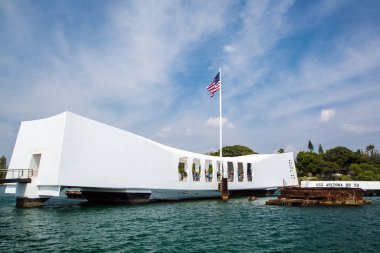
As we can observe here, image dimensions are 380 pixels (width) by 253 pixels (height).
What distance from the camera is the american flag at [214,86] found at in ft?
113

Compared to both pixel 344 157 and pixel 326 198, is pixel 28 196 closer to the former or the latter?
pixel 326 198

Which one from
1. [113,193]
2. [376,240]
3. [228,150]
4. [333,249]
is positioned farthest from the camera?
[228,150]

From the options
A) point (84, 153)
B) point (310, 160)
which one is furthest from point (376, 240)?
point (310, 160)

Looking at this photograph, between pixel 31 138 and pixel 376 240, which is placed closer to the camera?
pixel 376 240

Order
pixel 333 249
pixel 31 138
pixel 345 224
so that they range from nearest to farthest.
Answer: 1. pixel 333 249
2. pixel 345 224
3. pixel 31 138

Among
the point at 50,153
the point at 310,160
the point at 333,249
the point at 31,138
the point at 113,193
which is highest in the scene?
the point at 310,160

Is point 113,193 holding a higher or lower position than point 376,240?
higher

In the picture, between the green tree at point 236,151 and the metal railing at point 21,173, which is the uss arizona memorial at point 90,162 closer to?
the metal railing at point 21,173

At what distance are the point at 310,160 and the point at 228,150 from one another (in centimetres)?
2212

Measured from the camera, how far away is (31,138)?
27.3 meters

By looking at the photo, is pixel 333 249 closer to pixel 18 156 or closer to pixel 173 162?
pixel 173 162

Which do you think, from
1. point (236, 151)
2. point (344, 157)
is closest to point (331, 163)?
Answer: point (344, 157)

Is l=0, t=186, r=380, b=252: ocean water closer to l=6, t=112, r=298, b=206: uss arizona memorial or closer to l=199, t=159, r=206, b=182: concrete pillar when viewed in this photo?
l=6, t=112, r=298, b=206: uss arizona memorial

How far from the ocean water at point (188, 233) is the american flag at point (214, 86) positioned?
16.5 meters
